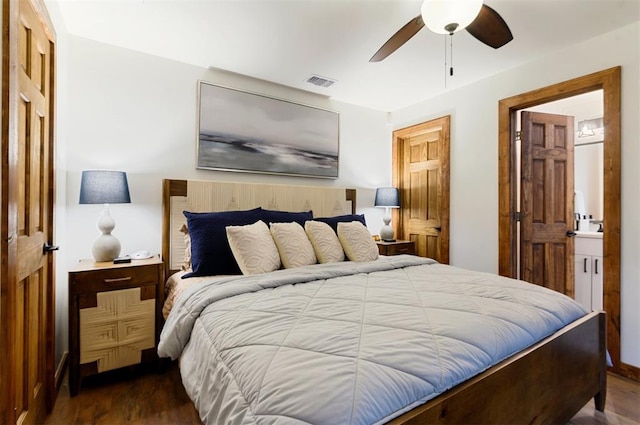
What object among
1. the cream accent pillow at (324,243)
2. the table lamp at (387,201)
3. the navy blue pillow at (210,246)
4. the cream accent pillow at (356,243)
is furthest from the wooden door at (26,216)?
the table lamp at (387,201)

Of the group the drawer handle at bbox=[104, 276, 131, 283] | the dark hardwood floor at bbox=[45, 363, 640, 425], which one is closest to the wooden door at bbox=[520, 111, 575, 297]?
the dark hardwood floor at bbox=[45, 363, 640, 425]

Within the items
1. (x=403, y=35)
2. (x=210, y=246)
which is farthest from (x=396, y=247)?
(x=403, y=35)

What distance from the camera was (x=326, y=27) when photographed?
2.22 m

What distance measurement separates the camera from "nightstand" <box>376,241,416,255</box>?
136 inches

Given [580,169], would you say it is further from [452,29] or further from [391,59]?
[452,29]

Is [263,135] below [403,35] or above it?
below

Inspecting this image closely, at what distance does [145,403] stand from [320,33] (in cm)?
272

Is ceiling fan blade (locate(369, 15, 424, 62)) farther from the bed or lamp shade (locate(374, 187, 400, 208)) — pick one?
lamp shade (locate(374, 187, 400, 208))

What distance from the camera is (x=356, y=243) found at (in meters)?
2.53

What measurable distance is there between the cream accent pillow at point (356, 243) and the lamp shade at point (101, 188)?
65.0 inches

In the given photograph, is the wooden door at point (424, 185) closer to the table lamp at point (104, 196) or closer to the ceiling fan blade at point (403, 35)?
the ceiling fan blade at point (403, 35)

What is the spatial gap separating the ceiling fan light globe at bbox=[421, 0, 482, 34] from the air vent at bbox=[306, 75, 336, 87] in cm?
151

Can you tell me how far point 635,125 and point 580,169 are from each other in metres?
2.09

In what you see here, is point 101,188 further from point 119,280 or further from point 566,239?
point 566,239
